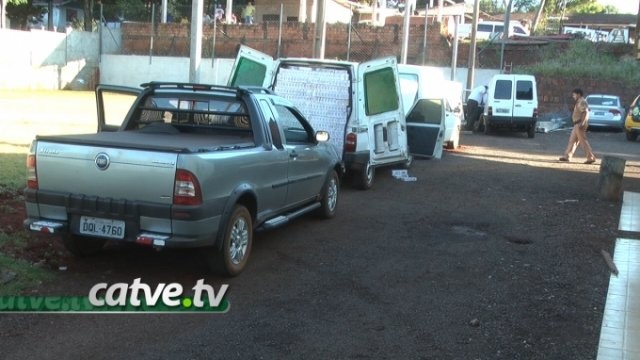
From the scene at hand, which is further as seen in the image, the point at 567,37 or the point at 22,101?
the point at 567,37

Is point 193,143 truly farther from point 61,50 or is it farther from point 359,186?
point 61,50

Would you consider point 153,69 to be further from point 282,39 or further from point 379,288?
point 379,288

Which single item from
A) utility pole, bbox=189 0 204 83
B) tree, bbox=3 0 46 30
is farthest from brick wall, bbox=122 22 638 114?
utility pole, bbox=189 0 204 83

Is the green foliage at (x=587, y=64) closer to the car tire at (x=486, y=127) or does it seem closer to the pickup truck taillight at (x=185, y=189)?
the car tire at (x=486, y=127)

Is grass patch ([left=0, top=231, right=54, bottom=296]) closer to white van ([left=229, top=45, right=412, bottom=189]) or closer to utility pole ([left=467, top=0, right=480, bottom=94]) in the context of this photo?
white van ([left=229, top=45, right=412, bottom=189])

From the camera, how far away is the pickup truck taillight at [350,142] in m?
10.5

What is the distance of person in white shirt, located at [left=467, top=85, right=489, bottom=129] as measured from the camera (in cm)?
2517

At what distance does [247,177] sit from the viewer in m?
5.98

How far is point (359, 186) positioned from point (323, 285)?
17.3 ft

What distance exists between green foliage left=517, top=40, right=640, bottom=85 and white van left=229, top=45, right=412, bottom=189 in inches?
898

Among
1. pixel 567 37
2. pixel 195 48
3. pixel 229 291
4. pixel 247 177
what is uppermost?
pixel 567 37

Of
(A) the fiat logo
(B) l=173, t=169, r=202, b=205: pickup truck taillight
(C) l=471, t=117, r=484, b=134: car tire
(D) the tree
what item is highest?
(D) the tree

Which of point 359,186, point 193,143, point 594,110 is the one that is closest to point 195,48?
point 359,186

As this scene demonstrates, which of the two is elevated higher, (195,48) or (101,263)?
(195,48)
